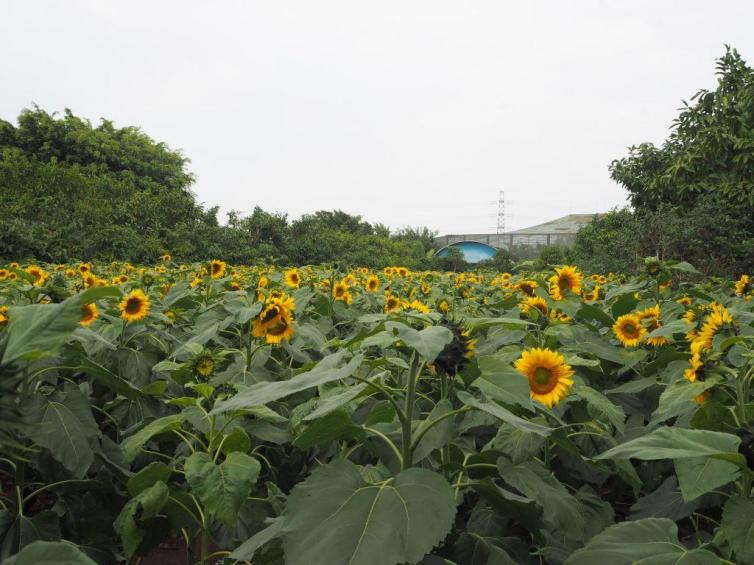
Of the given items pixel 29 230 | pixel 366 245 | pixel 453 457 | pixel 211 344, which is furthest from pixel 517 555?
pixel 366 245

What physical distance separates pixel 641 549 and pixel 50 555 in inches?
30.8

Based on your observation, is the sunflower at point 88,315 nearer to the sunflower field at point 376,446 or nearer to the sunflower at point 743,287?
the sunflower field at point 376,446

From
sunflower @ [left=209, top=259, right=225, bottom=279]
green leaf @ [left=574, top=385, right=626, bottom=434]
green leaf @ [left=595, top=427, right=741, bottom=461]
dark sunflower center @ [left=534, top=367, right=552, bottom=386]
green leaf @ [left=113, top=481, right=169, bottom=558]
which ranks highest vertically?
sunflower @ [left=209, top=259, right=225, bottom=279]


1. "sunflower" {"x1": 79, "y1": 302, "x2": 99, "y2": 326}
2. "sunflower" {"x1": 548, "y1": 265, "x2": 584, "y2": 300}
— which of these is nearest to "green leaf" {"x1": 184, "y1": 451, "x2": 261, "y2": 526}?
"sunflower" {"x1": 79, "y1": 302, "x2": 99, "y2": 326}

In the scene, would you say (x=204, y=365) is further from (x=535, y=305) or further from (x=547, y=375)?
(x=535, y=305)

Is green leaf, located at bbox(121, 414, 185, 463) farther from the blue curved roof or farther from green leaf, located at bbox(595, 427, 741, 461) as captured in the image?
the blue curved roof

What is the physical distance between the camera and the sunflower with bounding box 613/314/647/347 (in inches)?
83.0

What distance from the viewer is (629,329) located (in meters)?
2.14

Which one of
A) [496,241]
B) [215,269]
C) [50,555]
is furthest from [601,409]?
[496,241]

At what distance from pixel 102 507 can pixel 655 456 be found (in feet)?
4.15

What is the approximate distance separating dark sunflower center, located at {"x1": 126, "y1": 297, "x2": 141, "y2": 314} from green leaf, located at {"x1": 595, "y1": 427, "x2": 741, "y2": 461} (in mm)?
1656

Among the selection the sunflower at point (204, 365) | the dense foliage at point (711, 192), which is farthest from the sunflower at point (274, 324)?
the dense foliage at point (711, 192)

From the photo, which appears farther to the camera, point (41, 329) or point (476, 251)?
point (476, 251)

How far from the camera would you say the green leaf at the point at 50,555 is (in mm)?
610
